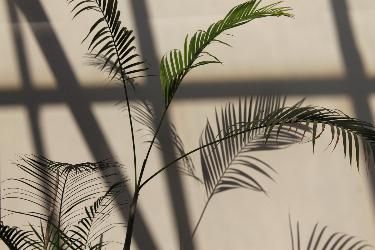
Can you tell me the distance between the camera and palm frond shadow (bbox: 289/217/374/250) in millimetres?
3154

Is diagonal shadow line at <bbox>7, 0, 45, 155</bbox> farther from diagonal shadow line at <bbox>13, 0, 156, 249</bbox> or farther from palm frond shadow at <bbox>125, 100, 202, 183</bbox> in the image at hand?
palm frond shadow at <bbox>125, 100, 202, 183</bbox>

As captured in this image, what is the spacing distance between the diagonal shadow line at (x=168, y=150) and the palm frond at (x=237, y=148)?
16cm

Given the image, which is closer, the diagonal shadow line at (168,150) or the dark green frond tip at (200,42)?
the dark green frond tip at (200,42)

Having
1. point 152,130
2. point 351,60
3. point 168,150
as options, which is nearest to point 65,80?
point 152,130

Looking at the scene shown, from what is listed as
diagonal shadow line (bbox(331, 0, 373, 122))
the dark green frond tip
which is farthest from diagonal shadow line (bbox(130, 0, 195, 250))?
diagonal shadow line (bbox(331, 0, 373, 122))

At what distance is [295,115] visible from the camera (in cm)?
237

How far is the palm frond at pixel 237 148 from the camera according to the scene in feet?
10.3

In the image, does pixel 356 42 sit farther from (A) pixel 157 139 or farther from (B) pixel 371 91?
(A) pixel 157 139

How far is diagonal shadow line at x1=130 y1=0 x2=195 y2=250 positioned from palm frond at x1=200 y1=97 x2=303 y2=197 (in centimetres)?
16

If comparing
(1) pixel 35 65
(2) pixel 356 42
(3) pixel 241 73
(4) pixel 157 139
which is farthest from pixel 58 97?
(2) pixel 356 42

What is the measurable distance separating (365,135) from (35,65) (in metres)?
1.81

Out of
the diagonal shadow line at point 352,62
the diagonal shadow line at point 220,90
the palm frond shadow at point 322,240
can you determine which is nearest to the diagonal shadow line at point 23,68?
the diagonal shadow line at point 220,90

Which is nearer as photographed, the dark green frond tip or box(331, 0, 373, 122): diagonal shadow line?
the dark green frond tip

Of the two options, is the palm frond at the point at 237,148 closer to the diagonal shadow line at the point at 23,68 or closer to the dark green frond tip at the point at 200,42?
the dark green frond tip at the point at 200,42
